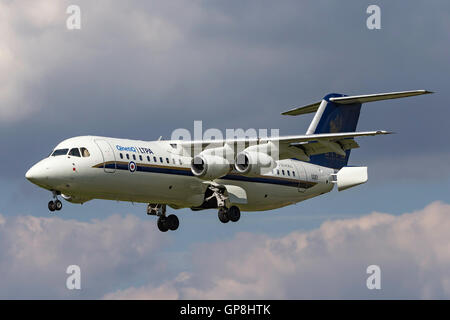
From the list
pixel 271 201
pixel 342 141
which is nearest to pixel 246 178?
pixel 271 201

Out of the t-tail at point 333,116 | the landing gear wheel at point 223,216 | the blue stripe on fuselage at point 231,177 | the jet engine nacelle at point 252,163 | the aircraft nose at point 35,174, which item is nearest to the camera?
the aircraft nose at point 35,174

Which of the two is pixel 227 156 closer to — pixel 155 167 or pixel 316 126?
pixel 155 167

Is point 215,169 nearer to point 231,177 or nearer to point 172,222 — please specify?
point 231,177

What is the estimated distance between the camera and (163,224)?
3678cm

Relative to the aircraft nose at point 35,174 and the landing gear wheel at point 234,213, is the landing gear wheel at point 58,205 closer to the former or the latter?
the aircraft nose at point 35,174

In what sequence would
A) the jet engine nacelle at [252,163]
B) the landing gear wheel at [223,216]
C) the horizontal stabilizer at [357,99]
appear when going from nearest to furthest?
the jet engine nacelle at [252,163] < the horizontal stabilizer at [357,99] < the landing gear wheel at [223,216]

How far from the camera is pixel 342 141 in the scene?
112 feet

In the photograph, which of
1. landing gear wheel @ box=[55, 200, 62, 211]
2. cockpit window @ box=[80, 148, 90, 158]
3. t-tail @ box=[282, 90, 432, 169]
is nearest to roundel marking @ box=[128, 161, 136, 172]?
cockpit window @ box=[80, 148, 90, 158]

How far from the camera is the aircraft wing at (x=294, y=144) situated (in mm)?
33625

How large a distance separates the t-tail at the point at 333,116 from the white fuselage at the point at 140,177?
83.2 inches

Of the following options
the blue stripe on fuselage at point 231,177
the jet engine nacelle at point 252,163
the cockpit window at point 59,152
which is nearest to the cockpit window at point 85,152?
the cockpit window at point 59,152

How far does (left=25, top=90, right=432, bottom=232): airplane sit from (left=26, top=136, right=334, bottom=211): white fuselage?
36 mm

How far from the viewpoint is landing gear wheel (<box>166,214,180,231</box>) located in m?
36.8

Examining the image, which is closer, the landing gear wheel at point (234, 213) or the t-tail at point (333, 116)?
the landing gear wheel at point (234, 213)
